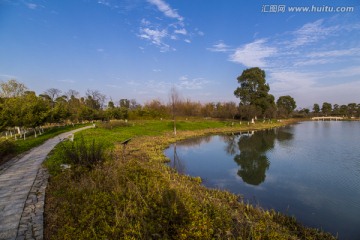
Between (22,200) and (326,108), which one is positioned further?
(326,108)

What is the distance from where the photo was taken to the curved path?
450cm

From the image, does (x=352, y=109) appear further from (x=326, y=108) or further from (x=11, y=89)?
(x=11, y=89)

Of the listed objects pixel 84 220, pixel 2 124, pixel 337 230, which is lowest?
pixel 337 230

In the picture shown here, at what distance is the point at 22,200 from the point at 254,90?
5169cm

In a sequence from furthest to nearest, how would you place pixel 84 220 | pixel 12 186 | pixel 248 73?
pixel 248 73, pixel 12 186, pixel 84 220

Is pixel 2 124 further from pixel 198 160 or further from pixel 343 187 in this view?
pixel 343 187

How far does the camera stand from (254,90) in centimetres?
5156

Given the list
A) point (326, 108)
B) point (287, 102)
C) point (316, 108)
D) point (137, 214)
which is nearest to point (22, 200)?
point (137, 214)

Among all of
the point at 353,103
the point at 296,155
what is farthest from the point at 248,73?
the point at 353,103

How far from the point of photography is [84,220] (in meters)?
4.24

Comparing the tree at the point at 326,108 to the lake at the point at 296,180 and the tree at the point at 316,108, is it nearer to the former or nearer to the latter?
the tree at the point at 316,108

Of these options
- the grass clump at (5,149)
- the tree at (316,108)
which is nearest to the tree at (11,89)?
the grass clump at (5,149)

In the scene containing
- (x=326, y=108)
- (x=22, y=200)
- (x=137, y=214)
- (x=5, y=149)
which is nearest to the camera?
(x=137, y=214)

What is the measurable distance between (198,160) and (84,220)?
477 inches
